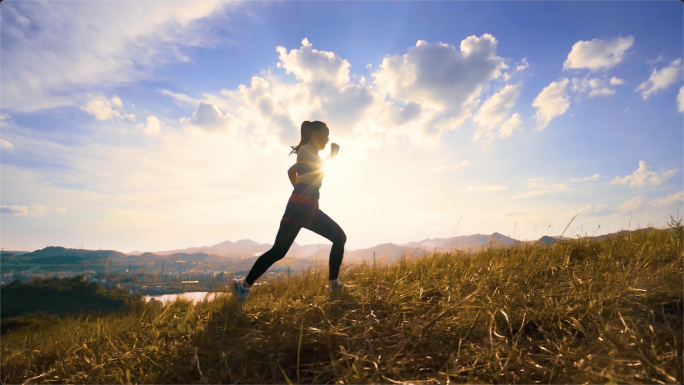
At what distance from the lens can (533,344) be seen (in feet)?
7.98

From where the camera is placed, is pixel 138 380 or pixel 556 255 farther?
pixel 556 255

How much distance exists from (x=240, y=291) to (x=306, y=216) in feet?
4.29

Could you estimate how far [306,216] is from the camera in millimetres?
4473

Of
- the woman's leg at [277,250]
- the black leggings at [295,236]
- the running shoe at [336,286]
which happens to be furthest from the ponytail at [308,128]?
the running shoe at [336,286]

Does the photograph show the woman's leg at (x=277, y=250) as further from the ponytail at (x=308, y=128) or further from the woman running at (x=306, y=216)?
the ponytail at (x=308, y=128)

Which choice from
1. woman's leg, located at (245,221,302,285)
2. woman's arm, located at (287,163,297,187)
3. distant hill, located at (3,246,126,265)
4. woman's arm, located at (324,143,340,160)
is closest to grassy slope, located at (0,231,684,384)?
woman's leg, located at (245,221,302,285)

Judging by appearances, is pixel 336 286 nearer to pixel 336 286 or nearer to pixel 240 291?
pixel 336 286

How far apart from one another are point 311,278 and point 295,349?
7.98ft

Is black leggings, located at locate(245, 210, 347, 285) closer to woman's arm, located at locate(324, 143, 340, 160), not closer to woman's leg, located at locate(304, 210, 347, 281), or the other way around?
woman's leg, located at locate(304, 210, 347, 281)

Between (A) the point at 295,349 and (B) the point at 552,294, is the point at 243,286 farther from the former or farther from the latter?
(B) the point at 552,294

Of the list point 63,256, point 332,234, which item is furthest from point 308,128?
point 63,256

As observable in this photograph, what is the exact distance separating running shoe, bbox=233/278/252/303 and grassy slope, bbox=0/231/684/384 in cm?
17

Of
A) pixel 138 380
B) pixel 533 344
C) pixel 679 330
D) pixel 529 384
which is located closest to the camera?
pixel 529 384

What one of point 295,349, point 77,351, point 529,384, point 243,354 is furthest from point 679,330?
point 77,351
